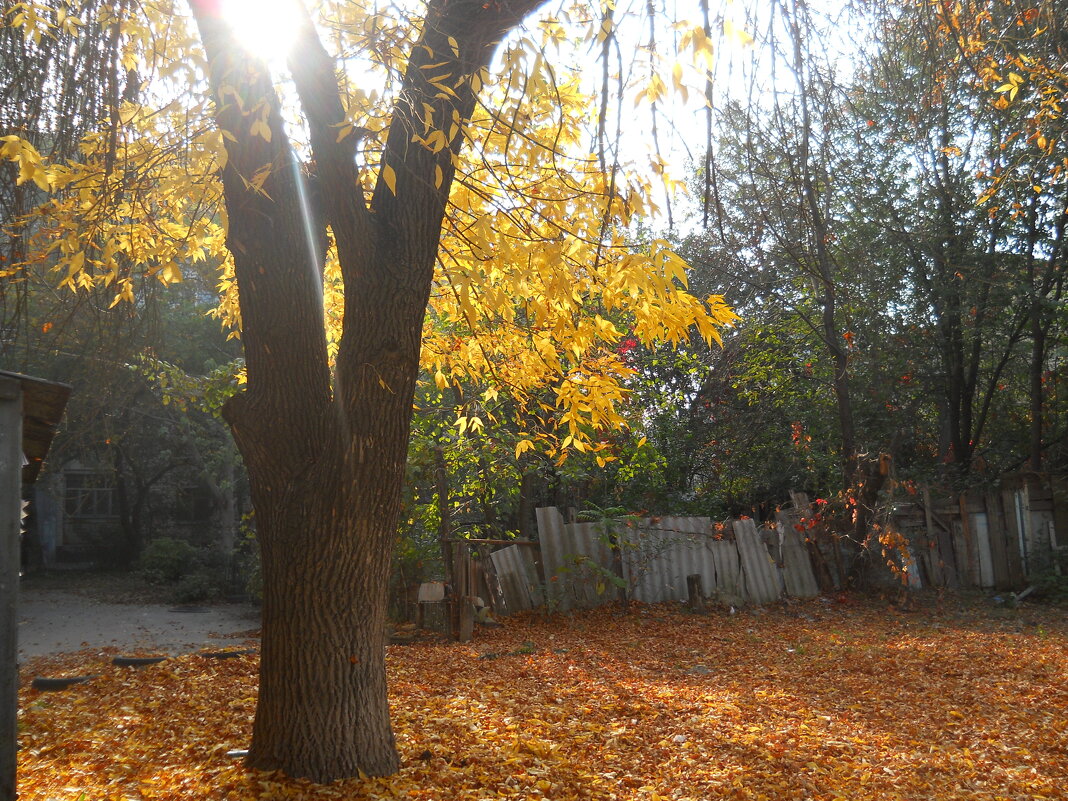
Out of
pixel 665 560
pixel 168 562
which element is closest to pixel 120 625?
pixel 168 562

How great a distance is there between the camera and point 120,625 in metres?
11.8

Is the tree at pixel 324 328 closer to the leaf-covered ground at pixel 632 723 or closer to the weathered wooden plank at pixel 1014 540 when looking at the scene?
the leaf-covered ground at pixel 632 723

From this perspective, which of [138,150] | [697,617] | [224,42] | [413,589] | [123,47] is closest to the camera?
[224,42]

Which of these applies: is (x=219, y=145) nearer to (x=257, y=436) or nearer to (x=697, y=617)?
(x=257, y=436)

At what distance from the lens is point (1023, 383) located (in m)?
14.9

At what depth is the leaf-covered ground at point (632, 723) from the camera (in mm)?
4023

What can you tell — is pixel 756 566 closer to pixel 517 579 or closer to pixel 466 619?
pixel 517 579

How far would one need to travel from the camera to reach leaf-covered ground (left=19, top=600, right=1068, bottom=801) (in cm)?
402

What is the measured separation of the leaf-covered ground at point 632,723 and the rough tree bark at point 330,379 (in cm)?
41

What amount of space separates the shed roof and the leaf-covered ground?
154 cm

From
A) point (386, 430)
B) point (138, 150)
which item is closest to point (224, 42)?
point (138, 150)

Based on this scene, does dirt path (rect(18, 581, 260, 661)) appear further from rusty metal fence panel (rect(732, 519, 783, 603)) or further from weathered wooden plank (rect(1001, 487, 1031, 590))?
weathered wooden plank (rect(1001, 487, 1031, 590))

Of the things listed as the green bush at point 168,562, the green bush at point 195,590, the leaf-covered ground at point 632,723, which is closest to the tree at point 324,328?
the leaf-covered ground at point 632,723

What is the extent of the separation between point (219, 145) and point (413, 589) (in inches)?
282
